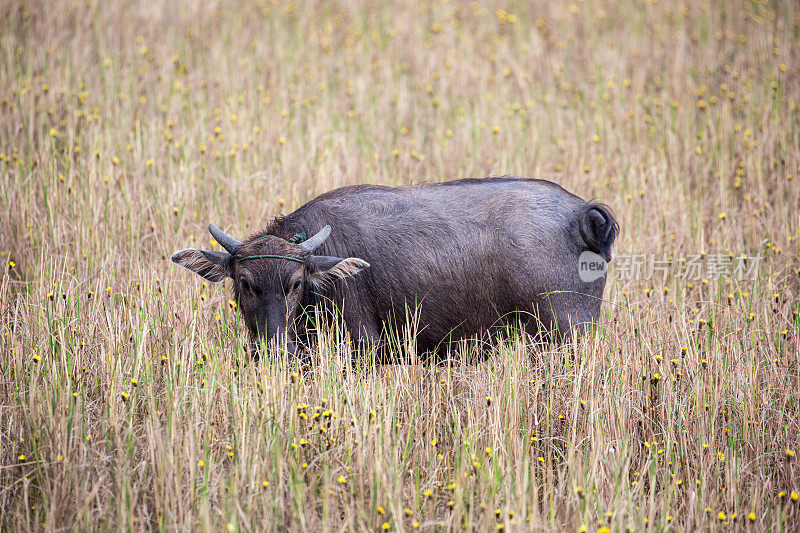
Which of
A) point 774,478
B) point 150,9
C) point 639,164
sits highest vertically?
point 150,9

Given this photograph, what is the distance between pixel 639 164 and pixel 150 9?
8491 millimetres

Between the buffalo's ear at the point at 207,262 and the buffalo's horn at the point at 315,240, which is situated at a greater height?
the buffalo's horn at the point at 315,240

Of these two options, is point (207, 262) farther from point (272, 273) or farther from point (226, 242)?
point (272, 273)

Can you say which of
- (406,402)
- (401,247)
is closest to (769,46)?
(401,247)

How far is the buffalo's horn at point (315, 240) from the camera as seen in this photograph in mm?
4715

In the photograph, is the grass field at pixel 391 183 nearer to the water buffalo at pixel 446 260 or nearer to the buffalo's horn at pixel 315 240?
the water buffalo at pixel 446 260

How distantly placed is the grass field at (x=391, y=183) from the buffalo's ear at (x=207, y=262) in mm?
351

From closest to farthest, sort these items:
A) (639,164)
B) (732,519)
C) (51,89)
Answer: (732,519) → (639,164) → (51,89)

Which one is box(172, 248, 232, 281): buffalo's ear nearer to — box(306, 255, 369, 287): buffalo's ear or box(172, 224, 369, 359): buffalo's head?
box(172, 224, 369, 359): buffalo's head

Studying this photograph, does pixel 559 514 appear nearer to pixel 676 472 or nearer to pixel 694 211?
pixel 676 472

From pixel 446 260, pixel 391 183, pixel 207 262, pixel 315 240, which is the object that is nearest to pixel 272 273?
pixel 315 240

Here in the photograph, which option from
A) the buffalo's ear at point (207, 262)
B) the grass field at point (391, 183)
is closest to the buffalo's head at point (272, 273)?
the buffalo's ear at point (207, 262)

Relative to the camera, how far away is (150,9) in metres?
11.8

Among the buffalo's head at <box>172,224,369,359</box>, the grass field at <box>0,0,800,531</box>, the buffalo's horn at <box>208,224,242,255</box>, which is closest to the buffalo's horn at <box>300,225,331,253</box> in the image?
the buffalo's head at <box>172,224,369,359</box>
